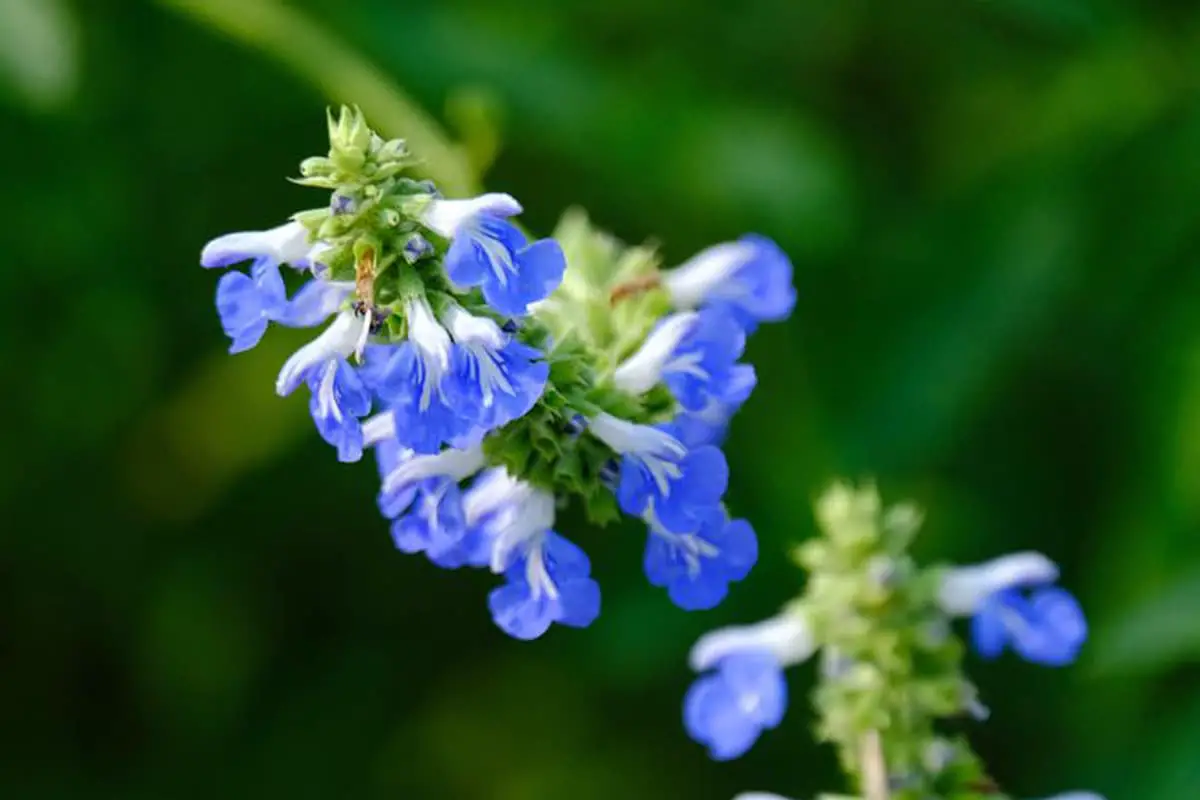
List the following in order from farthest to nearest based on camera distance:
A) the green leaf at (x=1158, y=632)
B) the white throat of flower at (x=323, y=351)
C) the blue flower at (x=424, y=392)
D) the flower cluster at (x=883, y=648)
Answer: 1. the green leaf at (x=1158, y=632)
2. the flower cluster at (x=883, y=648)
3. the white throat of flower at (x=323, y=351)
4. the blue flower at (x=424, y=392)

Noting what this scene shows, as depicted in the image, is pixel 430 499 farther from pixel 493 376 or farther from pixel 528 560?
pixel 493 376

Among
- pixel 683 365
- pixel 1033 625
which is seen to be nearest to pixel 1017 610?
pixel 1033 625

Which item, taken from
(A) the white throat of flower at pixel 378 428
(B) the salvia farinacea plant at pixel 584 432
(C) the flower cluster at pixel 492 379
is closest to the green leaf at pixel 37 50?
(B) the salvia farinacea plant at pixel 584 432

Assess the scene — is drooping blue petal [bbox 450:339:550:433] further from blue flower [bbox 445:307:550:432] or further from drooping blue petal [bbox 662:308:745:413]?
drooping blue petal [bbox 662:308:745:413]

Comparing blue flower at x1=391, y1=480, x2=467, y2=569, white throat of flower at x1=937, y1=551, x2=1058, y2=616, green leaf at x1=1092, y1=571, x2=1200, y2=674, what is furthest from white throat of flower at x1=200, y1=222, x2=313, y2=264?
green leaf at x1=1092, y1=571, x2=1200, y2=674

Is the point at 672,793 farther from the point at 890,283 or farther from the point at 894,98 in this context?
the point at 894,98

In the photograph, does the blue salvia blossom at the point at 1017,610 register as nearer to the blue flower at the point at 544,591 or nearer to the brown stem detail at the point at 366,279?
the blue flower at the point at 544,591
